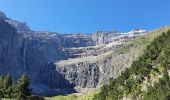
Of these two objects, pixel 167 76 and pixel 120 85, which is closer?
pixel 167 76

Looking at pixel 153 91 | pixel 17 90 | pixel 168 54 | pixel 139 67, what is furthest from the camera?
pixel 17 90

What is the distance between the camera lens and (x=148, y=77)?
8031 centimetres

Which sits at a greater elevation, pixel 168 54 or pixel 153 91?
pixel 168 54

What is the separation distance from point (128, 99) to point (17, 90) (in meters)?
28.6

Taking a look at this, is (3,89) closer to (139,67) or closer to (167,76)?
(139,67)

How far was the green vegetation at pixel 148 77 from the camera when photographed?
2940 inches

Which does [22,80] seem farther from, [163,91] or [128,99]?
[163,91]

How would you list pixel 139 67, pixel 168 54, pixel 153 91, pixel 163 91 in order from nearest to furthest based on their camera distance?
pixel 163 91
pixel 153 91
pixel 168 54
pixel 139 67

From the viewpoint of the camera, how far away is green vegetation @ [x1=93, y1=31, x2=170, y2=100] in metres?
74.7

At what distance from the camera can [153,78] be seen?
7962 centimetres

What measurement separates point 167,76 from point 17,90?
126ft

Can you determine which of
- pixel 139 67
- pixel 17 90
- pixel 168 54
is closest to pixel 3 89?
pixel 17 90

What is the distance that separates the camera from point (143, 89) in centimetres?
7938

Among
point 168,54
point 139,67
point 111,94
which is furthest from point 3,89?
point 168,54
